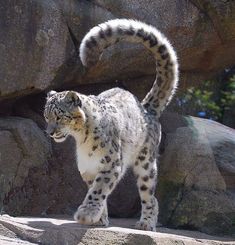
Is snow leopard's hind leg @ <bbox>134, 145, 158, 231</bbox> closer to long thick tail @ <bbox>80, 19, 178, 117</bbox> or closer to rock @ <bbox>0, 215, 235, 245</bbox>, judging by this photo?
long thick tail @ <bbox>80, 19, 178, 117</bbox>

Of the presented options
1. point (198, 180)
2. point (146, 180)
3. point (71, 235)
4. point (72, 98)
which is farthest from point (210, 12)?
point (71, 235)

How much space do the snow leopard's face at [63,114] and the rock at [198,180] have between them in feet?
6.87

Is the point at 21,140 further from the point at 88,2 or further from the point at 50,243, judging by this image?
the point at 50,243

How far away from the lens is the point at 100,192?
21.2 ft

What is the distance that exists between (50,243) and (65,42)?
9.52ft

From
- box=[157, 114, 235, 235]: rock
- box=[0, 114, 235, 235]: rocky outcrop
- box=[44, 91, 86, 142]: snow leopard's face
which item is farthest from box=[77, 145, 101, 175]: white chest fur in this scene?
box=[157, 114, 235, 235]: rock

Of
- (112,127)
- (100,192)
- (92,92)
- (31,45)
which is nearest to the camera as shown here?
(100,192)

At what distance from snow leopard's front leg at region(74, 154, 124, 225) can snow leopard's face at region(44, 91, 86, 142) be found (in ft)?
1.34

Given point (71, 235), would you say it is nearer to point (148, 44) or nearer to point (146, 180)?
point (146, 180)

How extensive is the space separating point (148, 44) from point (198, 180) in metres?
1.61

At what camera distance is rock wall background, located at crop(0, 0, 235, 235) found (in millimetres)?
7969

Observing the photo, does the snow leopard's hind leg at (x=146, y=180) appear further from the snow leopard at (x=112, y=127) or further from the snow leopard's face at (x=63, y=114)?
the snow leopard's face at (x=63, y=114)

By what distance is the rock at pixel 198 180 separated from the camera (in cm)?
795

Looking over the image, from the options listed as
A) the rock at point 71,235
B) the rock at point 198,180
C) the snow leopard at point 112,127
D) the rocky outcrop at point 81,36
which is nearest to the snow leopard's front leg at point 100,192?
the snow leopard at point 112,127
